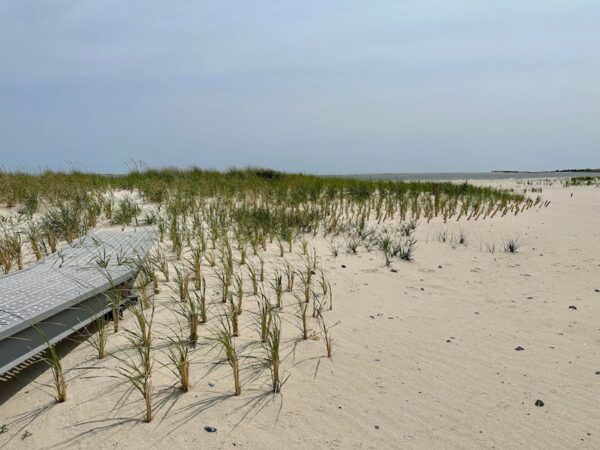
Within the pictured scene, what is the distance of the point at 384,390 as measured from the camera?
278 cm

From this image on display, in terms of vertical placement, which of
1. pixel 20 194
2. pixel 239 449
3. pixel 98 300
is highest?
pixel 20 194

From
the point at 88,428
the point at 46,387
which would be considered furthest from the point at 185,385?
the point at 46,387

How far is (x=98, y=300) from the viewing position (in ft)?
11.5

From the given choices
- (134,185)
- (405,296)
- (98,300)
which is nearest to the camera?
(98,300)

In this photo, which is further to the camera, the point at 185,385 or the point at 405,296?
the point at 405,296

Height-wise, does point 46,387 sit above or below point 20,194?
below

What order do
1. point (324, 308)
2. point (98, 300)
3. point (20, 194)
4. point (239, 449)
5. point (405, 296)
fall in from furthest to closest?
point (20, 194) → point (405, 296) → point (324, 308) → point (98, 300) → point (239, 449)

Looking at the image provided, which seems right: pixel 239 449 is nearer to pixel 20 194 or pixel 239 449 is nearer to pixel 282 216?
pixel 282 216

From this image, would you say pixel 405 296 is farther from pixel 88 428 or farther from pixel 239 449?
pixel 88 428

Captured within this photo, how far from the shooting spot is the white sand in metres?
2.35

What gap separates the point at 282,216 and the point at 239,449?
5673 mm

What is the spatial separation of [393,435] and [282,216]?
18.5ft

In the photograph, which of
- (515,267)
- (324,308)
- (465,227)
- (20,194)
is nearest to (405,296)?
(324,308)

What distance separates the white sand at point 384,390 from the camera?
2.35 meters
